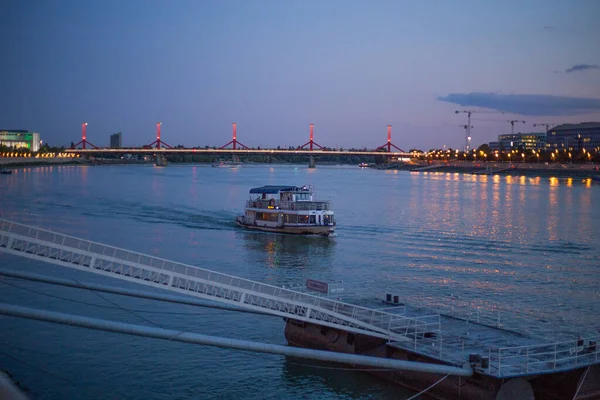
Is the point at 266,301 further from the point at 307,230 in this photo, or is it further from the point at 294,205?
the point at 294,205

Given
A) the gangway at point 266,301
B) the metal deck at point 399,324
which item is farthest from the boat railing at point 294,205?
the gangway at point 266,301

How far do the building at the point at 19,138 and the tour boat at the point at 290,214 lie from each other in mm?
122118

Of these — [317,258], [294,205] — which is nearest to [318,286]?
[317,258]

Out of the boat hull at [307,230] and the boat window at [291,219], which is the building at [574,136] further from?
the boat hull at [307,230]

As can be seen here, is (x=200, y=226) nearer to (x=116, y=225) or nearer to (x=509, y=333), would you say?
(x=116, y=225)

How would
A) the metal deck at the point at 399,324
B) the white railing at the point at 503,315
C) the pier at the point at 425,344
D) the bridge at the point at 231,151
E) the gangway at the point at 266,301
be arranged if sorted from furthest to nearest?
the bridge at the point at 231,151, the white railing at the point at 503,315, the gangway at the point at 266,301, the metal deck at the point at 399,324, the pier at the point at 425,344

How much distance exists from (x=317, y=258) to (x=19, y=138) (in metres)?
136

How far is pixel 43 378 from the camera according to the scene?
1130 centimetres

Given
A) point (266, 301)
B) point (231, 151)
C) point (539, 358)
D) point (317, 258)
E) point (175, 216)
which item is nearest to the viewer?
point (539, 358)

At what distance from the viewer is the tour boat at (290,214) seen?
97.3 feet

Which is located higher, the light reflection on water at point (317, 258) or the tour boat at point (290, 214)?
the tour boat at point (290, 214)

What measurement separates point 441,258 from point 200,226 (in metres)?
12.7

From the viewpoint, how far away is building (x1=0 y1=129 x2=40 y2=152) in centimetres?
14375

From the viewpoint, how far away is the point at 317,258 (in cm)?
2414
